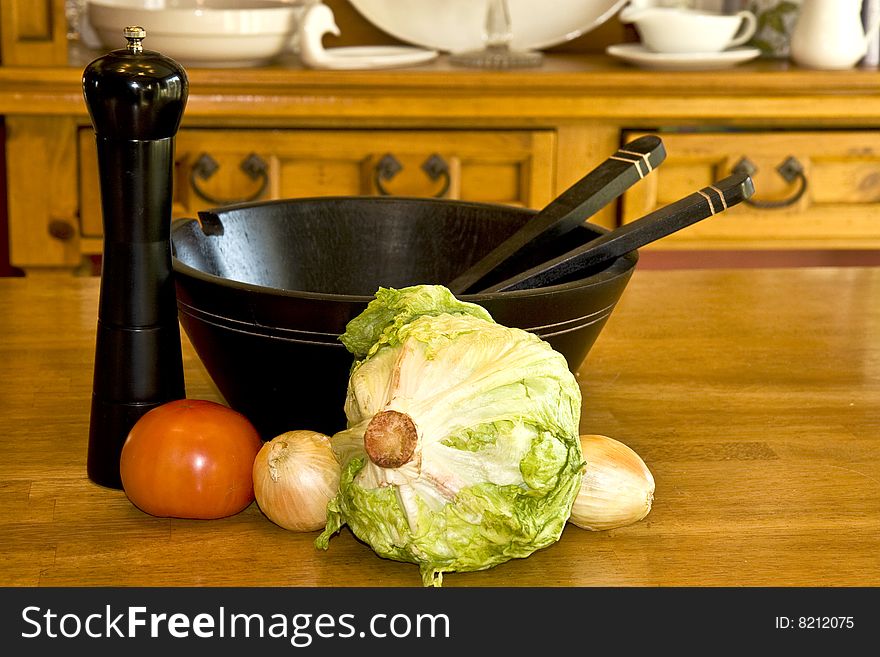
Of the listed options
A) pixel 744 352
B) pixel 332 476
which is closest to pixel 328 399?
pixel 332 476

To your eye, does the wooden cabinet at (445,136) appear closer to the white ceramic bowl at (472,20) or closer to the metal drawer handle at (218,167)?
the metal drawer handle at (218,167)

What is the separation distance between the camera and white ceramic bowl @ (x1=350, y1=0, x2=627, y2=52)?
2686 mm

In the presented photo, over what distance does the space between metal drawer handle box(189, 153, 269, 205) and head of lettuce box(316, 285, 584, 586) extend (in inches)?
62.5

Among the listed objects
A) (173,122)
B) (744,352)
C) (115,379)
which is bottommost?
(744,352)

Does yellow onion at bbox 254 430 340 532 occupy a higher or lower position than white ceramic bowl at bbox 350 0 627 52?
lower

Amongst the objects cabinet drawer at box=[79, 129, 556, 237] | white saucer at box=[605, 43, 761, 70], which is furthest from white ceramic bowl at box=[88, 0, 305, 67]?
white saucer at box=[605, 43, 761, 70]

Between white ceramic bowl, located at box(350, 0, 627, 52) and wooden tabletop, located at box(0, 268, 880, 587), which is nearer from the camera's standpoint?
wooden tabletop, located at box(0, 268, 880, 587)

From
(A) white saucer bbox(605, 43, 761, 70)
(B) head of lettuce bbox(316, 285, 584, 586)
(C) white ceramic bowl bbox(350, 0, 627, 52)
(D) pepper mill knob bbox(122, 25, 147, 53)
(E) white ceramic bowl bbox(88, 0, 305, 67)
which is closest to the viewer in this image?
(B) head of lettuce bbox(316, 285, 584, 586)

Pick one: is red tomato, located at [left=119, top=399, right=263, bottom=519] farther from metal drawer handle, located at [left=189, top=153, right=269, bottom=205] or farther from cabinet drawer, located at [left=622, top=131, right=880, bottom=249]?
cabinet drawer, located at [left=622, top=131, right=880, bottom=249]

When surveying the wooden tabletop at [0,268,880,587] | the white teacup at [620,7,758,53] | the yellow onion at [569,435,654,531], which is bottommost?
the wooden tabletop at [0,268,880,587]

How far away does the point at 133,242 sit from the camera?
0.83 metres

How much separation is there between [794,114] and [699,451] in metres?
1.58
